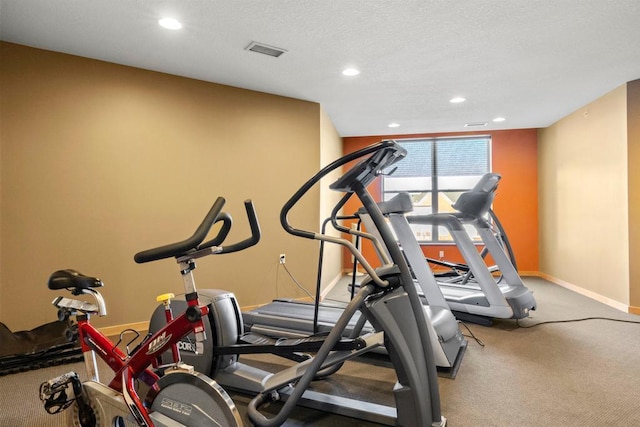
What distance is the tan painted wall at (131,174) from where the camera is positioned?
3037mm

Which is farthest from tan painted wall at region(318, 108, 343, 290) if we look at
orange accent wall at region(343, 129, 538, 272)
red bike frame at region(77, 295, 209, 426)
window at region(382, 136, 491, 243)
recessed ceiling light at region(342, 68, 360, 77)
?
red bike frame at region(77, 295, 209, 426)

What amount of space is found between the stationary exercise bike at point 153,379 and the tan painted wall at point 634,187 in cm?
447

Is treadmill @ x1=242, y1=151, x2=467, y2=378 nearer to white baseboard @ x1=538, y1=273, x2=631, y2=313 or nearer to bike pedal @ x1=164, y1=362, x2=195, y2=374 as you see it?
bike pedal @ x1=164, y1=362, x2=195, y2=374

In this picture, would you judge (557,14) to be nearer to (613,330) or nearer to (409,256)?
(409,256)

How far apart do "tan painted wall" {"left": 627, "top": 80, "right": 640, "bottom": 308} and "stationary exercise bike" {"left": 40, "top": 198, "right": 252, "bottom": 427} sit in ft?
14.7

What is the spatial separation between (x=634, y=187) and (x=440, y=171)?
9.75 feet

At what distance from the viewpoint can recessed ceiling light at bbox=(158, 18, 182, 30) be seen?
2.66 metres

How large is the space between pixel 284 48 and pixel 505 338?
10.5 feet

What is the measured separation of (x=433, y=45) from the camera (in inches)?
121

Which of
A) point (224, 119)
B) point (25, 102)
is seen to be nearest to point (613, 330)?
point (224, 119)

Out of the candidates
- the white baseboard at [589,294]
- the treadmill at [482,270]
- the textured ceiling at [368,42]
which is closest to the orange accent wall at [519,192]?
the white baseboard at [589,294]

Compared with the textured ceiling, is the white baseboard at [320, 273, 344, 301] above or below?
below

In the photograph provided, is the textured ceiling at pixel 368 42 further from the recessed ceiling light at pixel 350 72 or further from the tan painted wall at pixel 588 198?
the tan painted wall at pixel 588 198

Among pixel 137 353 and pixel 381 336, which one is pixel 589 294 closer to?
pixel 381 336
